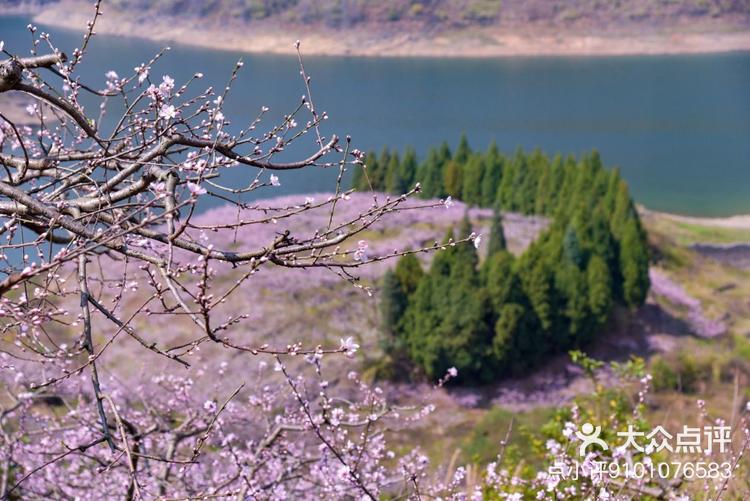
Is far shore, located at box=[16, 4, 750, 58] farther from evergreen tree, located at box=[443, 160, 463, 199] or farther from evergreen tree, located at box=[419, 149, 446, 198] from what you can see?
evergreen tree, located at box=[443, 160, 463, 199]

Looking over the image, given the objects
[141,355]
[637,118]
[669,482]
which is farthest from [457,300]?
[637,118]

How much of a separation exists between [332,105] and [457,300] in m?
21.5

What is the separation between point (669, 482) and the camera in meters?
2.93

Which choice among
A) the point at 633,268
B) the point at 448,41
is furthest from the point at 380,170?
the point at 448,41

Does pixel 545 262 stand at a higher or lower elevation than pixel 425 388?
higher

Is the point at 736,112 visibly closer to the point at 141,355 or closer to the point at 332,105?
the point at 332,105

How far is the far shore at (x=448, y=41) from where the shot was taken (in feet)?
146

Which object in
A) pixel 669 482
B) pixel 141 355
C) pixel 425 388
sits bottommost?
pixel 425 388

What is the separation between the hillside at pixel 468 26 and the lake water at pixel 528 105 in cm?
223

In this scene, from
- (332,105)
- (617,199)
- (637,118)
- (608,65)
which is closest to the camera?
(617,199)

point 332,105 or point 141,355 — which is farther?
point 332,105

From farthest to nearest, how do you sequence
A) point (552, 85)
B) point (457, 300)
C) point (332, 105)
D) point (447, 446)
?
point (552, 85)
point (332, 105)
point (457, 300)
point (447, 446)

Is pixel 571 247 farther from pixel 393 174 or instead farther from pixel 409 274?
pixel 393 174

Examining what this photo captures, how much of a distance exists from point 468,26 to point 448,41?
2.28 metres
